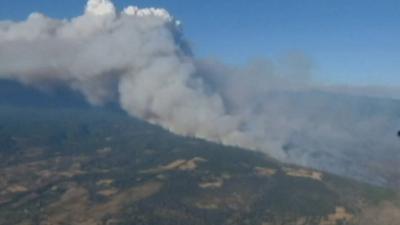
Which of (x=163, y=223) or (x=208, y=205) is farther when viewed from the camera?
(x=208, y=205)

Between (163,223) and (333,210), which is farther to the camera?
(333,210)

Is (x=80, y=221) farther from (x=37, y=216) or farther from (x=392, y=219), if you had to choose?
(x=392, y=219)

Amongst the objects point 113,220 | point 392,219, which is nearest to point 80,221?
point 113,220

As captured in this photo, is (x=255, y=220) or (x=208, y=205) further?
(x=208, y=205)

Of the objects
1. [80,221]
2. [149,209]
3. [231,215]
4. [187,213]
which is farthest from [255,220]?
[80,221]

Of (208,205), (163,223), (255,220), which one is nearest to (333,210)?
(255,220)

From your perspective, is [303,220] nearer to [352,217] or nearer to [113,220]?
[352,217]

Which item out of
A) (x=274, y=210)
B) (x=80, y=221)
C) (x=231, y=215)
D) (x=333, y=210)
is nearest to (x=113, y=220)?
(x=80, y=221)

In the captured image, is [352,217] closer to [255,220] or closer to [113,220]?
[255,220]
